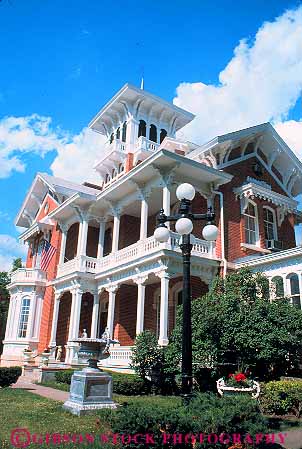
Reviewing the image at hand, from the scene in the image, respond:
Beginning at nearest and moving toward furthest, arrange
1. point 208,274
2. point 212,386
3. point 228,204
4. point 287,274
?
point 212,386 < point 287,274 < point 208,274 < point 228,204

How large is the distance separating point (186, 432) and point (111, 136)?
26.2 metres

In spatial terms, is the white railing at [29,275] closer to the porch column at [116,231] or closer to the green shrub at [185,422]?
the porch column at [116,231]

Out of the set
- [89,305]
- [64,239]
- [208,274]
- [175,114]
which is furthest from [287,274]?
[175,114]

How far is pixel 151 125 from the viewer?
28453mm

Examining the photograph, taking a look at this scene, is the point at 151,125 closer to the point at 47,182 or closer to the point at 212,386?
the point at 47,182

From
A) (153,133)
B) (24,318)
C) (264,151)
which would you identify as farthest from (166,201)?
(24,318)

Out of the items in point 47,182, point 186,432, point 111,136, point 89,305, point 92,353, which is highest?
point 111,136

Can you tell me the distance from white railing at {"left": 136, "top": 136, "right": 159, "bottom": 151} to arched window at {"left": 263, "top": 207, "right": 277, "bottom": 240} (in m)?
8.69

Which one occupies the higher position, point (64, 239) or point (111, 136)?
point (111, 136)

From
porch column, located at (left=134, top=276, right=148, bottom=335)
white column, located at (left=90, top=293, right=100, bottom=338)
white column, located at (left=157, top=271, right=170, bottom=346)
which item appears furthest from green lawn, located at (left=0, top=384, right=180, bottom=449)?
white column, located at (left=90, top=293, right=100, bottom=338)

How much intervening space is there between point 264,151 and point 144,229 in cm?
879

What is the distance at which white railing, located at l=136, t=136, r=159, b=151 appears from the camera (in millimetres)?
26031

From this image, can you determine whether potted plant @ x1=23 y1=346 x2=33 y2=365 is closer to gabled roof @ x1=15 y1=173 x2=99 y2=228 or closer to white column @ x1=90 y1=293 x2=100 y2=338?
white column @ x1=90 y1=293 x2=100 y2=338

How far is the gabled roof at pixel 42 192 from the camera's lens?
26.7 m
